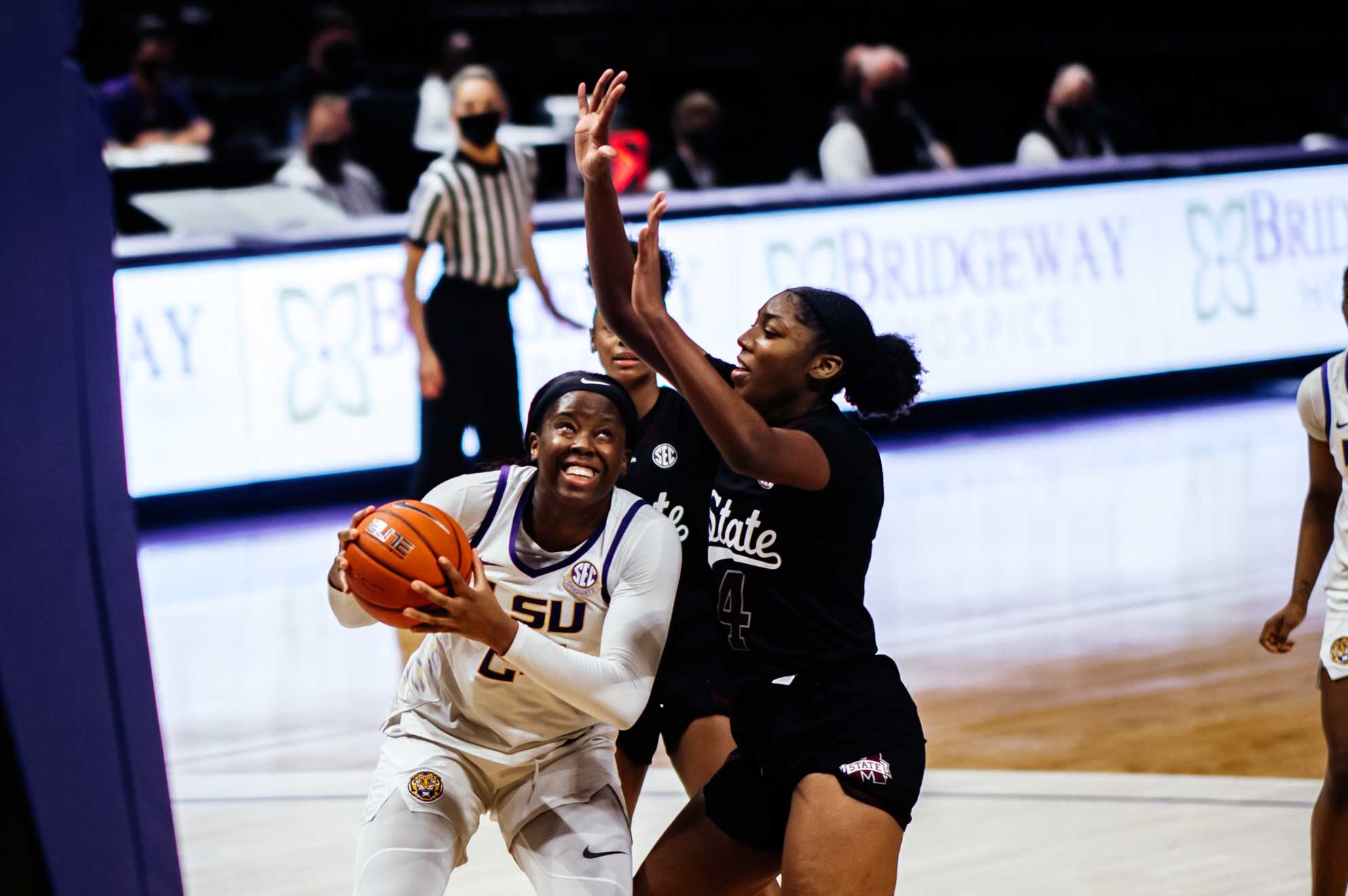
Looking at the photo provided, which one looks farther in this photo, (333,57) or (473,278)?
(333,57)

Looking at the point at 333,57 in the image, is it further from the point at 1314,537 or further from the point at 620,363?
the point at 1314,537

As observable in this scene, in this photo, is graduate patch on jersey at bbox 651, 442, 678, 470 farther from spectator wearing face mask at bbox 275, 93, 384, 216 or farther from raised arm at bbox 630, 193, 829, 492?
spectator wearing face mask at bbox 275, 93, 384, 216

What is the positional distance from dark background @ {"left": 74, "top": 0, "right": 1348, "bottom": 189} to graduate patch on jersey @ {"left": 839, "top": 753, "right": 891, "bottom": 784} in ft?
38.6

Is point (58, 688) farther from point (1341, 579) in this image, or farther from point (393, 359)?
point (393, 359)

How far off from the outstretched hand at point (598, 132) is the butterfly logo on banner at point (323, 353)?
23.7ft

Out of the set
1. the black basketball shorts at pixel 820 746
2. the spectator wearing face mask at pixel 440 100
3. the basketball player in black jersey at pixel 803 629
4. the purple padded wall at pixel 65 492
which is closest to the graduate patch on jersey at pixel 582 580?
the basketball player in black jersey at pixel 803 629

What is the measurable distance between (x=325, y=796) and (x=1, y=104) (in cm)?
420

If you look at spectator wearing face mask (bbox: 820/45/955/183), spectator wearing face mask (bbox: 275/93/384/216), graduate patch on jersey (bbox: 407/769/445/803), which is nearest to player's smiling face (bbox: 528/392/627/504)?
graduate patch on jersey (bbox: 407/769/445/803)

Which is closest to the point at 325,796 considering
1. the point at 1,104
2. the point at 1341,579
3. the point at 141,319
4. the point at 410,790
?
the point at 410,790

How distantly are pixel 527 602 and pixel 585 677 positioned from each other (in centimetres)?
34

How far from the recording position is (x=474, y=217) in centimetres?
891

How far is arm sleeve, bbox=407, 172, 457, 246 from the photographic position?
348 inches

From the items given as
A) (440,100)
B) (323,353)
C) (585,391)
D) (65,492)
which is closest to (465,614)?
(585,391)

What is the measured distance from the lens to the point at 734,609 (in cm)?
380
